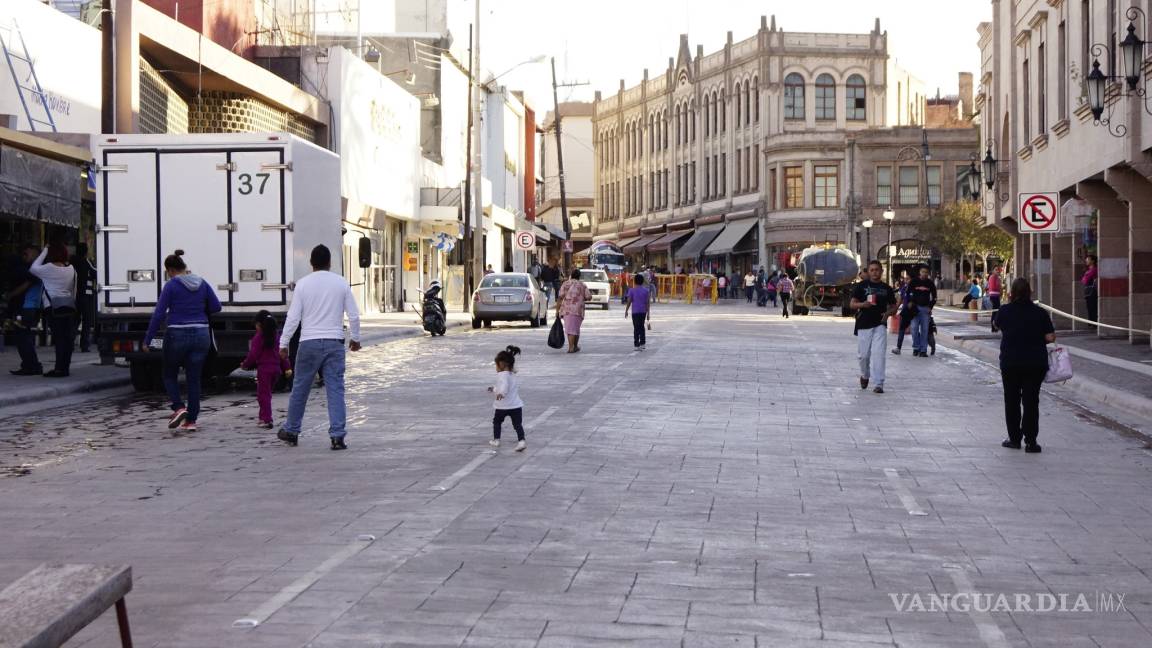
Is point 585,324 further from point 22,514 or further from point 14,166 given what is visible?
point 22,514

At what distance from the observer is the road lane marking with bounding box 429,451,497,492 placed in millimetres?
10703

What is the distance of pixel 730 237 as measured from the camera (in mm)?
87938

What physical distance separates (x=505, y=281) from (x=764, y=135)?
153 feet

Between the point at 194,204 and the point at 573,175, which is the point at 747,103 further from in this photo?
the point at 194,204

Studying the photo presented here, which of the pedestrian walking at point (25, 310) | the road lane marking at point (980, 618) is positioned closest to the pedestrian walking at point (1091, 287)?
the pedestrian walking at point (25, 310)

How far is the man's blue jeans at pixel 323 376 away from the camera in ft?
43.0

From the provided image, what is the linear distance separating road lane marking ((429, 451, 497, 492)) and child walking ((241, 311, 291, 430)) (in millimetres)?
3310

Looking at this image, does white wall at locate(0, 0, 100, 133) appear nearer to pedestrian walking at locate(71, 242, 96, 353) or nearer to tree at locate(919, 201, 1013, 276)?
pedestrian walking at locate(71, 242, 96, 353)

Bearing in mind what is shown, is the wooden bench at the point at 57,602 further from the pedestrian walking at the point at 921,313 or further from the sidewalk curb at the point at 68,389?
the pedestrian walking at the point at 921,313

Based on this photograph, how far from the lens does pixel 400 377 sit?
22328 millimetres

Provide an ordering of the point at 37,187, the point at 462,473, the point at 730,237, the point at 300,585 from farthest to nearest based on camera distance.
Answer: the point at 730,237 → the point at 37,187 → the point at 462,473 → the point at 300,585

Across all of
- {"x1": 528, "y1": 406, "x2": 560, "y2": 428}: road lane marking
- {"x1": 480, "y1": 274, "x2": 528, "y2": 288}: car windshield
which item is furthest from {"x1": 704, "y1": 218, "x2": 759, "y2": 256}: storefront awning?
{"x1": 528, "y1": 406, "x2": 560, "y2": 428}: road lane marking

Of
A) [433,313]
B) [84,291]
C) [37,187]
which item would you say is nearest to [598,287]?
[433,313]

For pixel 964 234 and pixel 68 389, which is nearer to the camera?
pixel 68 389
